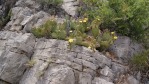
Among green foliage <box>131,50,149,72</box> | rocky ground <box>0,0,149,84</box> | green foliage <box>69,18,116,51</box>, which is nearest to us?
rocky ground <box>0,0,149,84</box>

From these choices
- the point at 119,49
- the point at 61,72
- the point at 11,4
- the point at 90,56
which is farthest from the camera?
the point at 11,4

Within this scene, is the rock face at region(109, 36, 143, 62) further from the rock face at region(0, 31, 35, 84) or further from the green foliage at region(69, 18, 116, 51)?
the rock face at region(0, 31, 35, 84)

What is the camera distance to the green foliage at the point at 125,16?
11.7m

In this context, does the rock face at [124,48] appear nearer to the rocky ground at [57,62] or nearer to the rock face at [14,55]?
the rocky ground at [57,62]

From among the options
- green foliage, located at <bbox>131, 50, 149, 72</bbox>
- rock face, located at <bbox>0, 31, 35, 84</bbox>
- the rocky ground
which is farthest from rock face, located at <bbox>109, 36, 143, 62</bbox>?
rock face, located at <bbox>0, 31, 35, 84</bbox>

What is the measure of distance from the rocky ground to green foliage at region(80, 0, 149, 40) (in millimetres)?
448

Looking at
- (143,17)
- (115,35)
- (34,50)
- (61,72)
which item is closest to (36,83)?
(61,72)

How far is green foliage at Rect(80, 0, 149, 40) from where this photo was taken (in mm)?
11680

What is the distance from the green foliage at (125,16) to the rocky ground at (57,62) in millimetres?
448

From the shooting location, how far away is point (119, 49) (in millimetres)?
11516

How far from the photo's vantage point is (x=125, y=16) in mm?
11719

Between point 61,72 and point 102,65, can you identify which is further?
point 102,65

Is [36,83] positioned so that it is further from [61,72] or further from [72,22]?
[72,22]

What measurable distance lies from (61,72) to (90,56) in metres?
1.34
